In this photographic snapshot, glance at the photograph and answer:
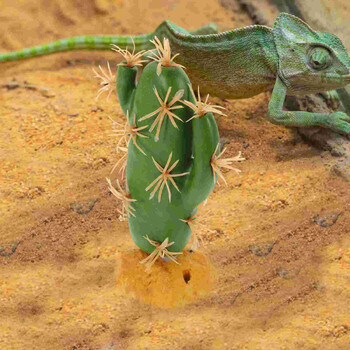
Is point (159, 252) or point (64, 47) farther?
point (64, 47)

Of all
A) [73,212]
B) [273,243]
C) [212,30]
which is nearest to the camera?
[273,243]

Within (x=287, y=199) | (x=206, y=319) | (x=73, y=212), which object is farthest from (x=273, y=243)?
(x=73, y=212)

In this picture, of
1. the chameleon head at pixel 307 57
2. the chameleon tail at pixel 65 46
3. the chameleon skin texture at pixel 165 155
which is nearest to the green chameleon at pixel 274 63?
the chameleon head at pixel 307 57

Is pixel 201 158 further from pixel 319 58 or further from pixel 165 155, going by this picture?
pixel 319 58

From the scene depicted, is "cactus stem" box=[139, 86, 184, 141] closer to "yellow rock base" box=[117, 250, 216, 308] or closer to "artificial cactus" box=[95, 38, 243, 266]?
"artificial cactus" box=[95, 38, 243, 266]

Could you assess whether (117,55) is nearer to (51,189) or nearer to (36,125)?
(36,125)

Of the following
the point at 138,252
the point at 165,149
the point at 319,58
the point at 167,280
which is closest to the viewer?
the point at 165,149

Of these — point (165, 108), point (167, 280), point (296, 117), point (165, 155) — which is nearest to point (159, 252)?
point (167, 280)

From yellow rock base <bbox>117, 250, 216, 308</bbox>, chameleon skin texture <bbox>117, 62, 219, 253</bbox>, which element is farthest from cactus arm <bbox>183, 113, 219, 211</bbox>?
yellow rock base <bbox>117, 250, 216, 308</bbox>
